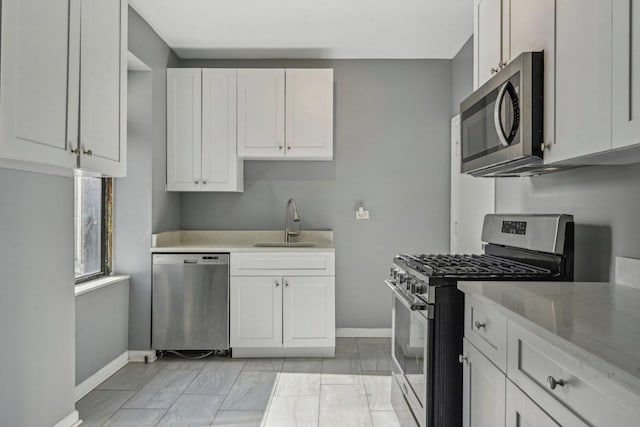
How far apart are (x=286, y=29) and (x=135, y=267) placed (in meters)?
2.19

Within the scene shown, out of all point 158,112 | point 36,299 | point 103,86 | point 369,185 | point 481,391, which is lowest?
point 481,391

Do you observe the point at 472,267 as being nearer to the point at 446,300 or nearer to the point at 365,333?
the point at 446,300

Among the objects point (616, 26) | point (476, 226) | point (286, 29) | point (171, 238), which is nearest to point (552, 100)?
point (616, 26)

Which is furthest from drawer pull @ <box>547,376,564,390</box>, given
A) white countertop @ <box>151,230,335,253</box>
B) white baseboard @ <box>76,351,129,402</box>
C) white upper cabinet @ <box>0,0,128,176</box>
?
white countertop @ <box>151,230,335,253</box>

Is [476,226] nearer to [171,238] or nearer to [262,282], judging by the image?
[262,282]

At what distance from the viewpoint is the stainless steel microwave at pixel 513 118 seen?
5.90ft

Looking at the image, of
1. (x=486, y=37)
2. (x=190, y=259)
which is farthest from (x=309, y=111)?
(x=486, y=37)

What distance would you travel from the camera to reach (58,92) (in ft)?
5.37

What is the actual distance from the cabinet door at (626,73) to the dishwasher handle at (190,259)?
2889 millimetres

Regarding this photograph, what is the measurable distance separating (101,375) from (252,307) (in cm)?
113

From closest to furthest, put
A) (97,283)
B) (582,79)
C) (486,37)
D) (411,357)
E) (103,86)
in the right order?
(582,79)
(103,86)
(411,357)
(486,37)
(97,283)

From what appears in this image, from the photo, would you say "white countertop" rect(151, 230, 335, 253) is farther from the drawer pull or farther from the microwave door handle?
the drawer pull

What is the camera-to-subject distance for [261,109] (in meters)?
3.92

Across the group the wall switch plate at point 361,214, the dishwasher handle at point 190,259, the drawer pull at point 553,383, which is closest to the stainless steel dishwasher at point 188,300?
the dishwasher handle at point 190,259
